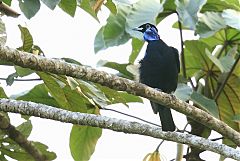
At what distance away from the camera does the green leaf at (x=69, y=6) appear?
2.59m

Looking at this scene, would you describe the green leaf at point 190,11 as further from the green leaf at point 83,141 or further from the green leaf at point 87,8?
the green leaf at point 83,141

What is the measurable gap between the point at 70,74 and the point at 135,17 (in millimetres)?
763

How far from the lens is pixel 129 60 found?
3352mm

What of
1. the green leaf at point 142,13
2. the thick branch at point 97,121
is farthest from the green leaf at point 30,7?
the green leaf at point 142,13

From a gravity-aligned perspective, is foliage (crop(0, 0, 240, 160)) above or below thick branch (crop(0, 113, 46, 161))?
above

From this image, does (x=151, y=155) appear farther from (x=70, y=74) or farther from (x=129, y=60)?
(x=70, y=74)

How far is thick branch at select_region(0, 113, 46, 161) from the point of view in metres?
2.73

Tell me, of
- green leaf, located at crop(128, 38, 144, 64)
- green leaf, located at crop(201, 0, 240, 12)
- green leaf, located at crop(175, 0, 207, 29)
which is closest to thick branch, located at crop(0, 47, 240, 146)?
green leaf, located at crop(175, 0, 207, 29)

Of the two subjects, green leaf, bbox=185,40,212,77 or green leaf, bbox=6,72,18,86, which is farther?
green leaf, bbox=185,40,212,77

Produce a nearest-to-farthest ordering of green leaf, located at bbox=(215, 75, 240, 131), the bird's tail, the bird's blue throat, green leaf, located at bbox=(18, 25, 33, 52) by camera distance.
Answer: green leaf, located at bbox=(18, 25, 33, 52) → the bird's tail → the bird's blue throat → green leaf, located at bbox=(215, 75, 240, 131)

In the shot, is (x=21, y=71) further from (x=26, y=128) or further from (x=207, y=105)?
(x=207, y=105)

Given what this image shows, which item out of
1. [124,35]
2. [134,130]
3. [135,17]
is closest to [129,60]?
[124,35]

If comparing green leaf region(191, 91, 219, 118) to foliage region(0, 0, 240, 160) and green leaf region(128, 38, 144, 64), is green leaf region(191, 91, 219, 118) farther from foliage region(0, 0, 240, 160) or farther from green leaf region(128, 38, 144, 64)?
green leaf region(128, 38, 144, 64)

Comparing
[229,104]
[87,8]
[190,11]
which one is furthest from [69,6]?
[229,104]
